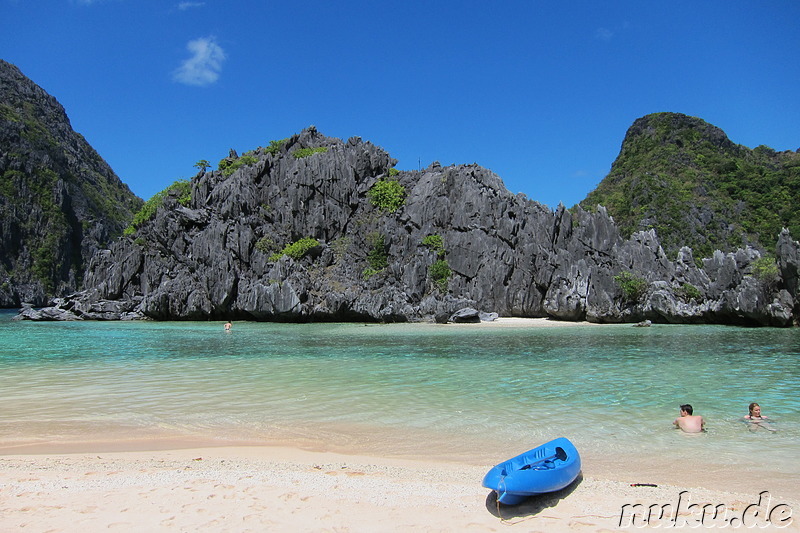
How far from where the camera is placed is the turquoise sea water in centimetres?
907

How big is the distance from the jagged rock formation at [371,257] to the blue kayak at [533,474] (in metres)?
40.1

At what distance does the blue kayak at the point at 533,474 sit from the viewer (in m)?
5.91

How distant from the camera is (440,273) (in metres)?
53.2

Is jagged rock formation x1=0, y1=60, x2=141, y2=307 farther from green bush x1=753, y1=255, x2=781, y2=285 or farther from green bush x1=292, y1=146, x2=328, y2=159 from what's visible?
green bush x1=753, y1=255, x2=781, y2=285

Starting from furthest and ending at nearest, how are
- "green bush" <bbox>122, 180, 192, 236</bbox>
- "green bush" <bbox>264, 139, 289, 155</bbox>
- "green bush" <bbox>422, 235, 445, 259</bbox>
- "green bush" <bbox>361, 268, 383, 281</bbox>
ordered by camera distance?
"green bush" <bbox>264, 139, 289, 155</bbox> < "green bush" <bbox>122, 180, 192, 236</bbox> < "green bush" <bbox>361, 268, 383, 281</bbox> < "green bush" <bbox>422, 235, 445, 259</bbox>

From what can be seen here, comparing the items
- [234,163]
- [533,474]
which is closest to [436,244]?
[234,163]

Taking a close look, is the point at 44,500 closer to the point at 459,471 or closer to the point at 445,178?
the point at 459,471

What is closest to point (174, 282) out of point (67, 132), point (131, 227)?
point (131, 227)

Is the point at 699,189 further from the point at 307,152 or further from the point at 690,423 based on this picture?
the point at 690,423

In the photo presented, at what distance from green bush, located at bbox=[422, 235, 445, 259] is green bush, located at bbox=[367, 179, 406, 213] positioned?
6.34 metres

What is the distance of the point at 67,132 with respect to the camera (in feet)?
462

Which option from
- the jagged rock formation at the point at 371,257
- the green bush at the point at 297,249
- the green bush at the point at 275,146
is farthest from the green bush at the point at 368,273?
the green bush at the point at 275,146

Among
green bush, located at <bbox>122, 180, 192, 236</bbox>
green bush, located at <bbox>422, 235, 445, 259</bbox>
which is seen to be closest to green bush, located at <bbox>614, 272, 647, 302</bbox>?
green bush, located at <bbox>422, 235, 445, 259</bbox>

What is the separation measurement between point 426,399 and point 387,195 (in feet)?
158
